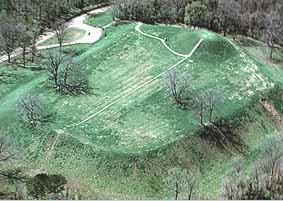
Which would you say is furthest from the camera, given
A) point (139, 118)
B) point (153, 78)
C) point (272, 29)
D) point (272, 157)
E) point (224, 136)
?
point (272, 29)

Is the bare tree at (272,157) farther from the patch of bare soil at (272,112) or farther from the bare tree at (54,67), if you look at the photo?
the bare tree at (54,67)

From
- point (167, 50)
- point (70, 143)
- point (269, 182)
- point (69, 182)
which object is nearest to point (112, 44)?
point (167, 50)

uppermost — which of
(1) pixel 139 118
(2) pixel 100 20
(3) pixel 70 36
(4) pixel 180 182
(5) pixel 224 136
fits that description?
(2) pixel 100 20

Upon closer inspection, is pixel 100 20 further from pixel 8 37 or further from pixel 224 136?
pixel 224 136

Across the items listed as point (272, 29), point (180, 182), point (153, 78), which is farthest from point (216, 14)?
point (180, 182)

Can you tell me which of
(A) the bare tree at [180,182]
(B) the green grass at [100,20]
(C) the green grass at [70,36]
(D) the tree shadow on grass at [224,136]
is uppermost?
(B) the green grass at [100,20]

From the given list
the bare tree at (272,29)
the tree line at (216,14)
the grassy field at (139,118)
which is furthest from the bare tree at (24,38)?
the bare tree at (272,29)

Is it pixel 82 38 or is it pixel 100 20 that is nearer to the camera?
pixel 82 38
